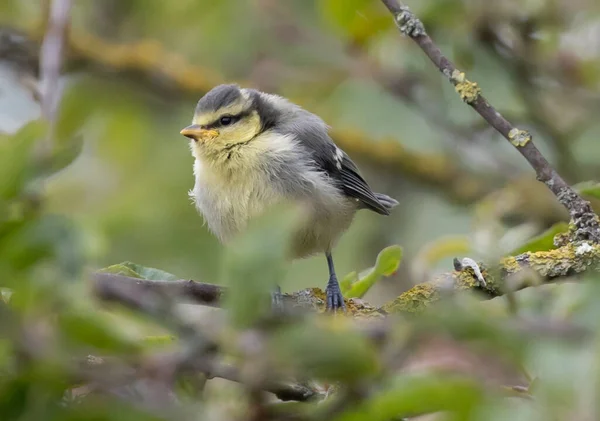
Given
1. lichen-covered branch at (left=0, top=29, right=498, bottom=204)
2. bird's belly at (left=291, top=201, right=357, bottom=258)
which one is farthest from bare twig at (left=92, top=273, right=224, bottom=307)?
lichen-covered branch at (left=0, top=29, right=498, bottom=204)

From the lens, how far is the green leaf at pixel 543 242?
5.28 feet

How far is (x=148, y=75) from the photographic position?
3336 millimetres

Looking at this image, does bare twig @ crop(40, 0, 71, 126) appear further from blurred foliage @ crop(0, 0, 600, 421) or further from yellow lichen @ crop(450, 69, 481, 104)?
yellow lichen @ crop(450, 69, 481, 104)

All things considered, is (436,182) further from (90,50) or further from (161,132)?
(90,50)

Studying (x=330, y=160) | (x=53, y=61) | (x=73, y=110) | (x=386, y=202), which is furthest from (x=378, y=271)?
(x=73, y=110)

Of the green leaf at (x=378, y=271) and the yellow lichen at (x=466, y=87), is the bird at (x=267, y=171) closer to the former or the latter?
the green leaf at (x=378, y=271)

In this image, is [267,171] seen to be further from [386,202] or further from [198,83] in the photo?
[198,83]

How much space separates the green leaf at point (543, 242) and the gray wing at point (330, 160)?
761 millimetres

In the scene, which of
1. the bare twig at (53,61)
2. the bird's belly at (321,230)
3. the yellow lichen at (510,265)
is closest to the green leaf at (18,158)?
the bare twig at (53,61)

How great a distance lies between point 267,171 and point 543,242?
2.48ft

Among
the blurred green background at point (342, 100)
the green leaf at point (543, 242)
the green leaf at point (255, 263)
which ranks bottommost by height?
the green leaf at point (255, 263)

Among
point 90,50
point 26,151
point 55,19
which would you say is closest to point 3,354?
point 26,151

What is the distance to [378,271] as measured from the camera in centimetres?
144

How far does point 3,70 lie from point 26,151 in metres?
2.62
